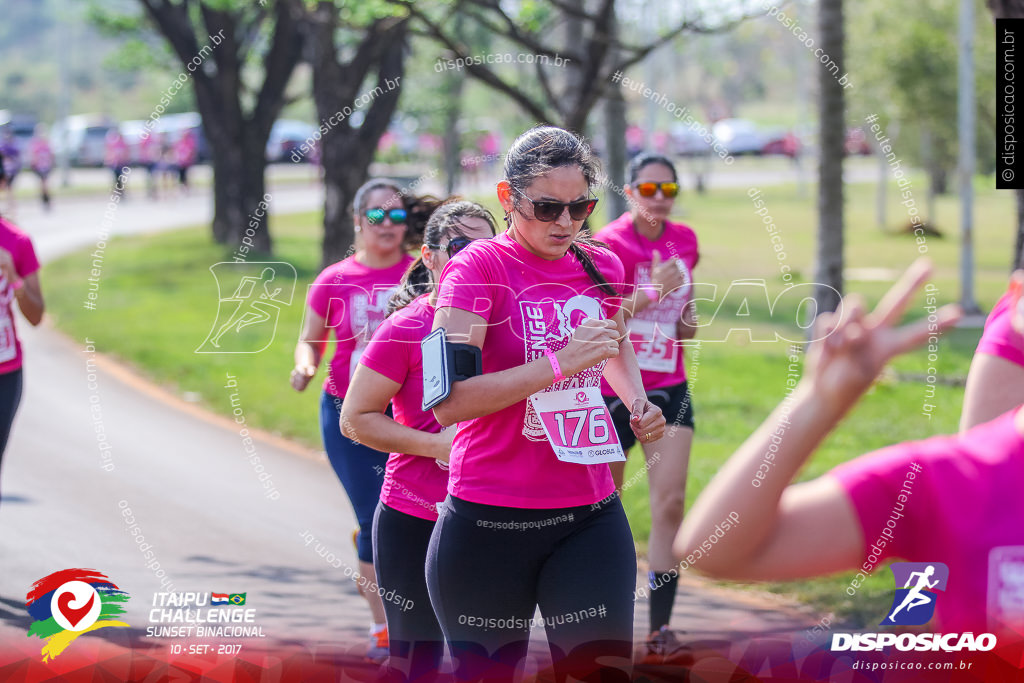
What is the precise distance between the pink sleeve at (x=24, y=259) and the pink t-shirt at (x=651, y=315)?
8.57ft

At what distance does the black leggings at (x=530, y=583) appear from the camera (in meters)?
Answer: 3.08

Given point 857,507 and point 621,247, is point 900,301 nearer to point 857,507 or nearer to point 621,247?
point 857,507

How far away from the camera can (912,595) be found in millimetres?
2996

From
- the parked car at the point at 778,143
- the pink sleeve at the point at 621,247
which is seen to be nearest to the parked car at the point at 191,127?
the parked car at the point at 778,143

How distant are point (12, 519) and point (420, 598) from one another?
4.16 m

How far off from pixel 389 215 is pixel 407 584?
185 centimetres

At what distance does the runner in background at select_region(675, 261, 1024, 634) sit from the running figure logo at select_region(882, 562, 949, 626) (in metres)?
0.38

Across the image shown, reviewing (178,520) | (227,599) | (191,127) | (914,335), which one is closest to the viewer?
(914,335)

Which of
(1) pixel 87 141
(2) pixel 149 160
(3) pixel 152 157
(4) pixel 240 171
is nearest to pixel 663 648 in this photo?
(4) pixel 240 171

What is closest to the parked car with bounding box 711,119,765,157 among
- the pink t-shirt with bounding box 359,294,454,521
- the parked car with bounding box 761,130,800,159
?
the parked car with bounding box 761,130,800,159

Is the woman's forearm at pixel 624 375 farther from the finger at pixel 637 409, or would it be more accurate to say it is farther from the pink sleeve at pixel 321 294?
the pink sleeve at pixel 321 294

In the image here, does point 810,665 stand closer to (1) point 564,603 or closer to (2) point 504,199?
(1) point 564,603

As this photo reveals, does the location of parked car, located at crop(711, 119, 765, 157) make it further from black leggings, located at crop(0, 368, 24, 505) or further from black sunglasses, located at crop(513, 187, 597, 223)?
black sunglasses, located at crop(513, 187, 597, 223)

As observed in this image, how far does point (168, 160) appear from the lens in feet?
118
